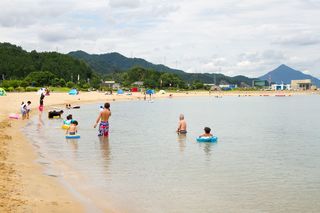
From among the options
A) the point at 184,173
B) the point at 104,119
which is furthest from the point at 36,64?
the point at 184,173

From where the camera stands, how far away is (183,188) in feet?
42.0

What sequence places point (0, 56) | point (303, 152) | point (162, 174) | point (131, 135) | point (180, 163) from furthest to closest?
point (0, 56) < point (131, 135) < point (303, 152) < point (180, 163) < point (162, 174)

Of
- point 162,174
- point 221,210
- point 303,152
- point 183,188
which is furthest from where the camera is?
point 303,152


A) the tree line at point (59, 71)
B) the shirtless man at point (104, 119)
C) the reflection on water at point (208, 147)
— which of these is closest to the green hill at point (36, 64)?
the tree line at point (59, 71)

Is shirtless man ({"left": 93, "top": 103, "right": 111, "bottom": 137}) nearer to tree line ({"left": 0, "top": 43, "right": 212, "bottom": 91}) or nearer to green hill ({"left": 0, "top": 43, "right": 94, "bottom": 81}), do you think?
tree line ({"left": 0, "top": 43, "right": 212, "bottom": 91})

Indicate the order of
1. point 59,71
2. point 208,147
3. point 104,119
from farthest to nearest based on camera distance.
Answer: point 59,71, point 104,119, point 208,147

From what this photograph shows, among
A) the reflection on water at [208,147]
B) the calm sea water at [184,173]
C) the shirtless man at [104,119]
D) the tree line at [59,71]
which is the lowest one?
the reflection on water at [208,147]

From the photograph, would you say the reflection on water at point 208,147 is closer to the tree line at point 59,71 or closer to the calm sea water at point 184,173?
the calm sea water at point 184,173

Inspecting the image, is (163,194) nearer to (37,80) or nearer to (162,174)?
(162,174)

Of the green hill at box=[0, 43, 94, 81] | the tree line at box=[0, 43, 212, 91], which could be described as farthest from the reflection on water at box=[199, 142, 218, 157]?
the green hill at box=[0, 43, 94, 81]

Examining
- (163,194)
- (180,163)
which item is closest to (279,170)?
(180,163)

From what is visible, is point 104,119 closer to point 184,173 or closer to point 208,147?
point 208,147

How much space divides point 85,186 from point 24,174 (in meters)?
2.06

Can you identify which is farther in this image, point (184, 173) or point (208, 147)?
point (208, 147)
